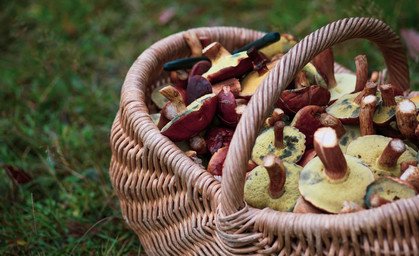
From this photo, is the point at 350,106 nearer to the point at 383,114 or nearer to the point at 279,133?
the point at 383,114

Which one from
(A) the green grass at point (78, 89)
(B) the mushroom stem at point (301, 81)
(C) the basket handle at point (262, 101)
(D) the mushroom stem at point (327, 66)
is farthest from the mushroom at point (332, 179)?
(A) the green grass at point (78, 89)

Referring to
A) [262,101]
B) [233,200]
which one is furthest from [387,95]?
[233,200]

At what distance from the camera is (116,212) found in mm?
1523

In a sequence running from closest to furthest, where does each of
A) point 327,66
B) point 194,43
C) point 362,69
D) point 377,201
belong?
point 377,201 < point 362,69 < point 327,66 < point 194,43

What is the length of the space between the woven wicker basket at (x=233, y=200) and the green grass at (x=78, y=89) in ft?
0.89

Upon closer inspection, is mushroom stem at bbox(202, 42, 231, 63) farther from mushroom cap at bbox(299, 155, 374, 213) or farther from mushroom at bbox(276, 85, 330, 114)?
mushroom cap at bbox(299, 155, 374, 213)

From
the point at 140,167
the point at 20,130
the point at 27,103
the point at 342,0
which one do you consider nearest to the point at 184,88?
the point at 140,167

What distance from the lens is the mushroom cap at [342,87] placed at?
1.28m

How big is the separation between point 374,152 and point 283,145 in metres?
0.21

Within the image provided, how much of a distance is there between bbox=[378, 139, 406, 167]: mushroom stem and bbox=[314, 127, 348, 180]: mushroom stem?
112 millimetres

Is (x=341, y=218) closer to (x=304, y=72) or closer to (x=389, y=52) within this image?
(x=304, y=72)

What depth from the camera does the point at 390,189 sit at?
863 mm

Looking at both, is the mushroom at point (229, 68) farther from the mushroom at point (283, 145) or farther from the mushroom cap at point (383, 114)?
the mushroom cap at point (383, 114)

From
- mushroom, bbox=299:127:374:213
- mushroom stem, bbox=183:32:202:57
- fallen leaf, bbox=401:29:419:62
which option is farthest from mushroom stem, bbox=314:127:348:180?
fallen leaf, bbox=401:29:419:62
